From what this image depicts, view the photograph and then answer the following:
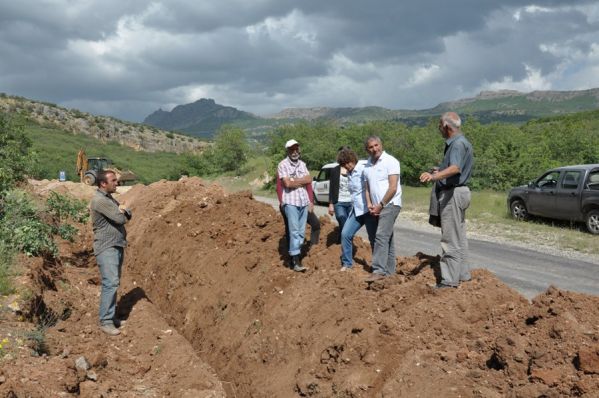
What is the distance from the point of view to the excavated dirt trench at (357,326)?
4.06 metres

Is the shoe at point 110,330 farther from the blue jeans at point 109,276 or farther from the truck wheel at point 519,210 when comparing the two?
the truck wheel at point 519,210

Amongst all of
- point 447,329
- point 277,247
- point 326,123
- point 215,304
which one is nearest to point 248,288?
point 215,304

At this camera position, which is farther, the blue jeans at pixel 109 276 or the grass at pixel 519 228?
the grass at pixel 519 228

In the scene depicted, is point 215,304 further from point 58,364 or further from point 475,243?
point 475,243

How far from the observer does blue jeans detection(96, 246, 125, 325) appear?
6.61 metres

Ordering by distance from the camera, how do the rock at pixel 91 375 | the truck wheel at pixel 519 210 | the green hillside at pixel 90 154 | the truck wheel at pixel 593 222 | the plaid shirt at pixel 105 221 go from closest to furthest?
the rock at pixel 91 375 < the plaid shirt at pixel 105 221 < the truck wheel at pixel 593 222 < the truck wheel at pixel 519 210 < the green hillside at pixel 90 154

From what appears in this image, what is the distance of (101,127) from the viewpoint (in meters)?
96.2

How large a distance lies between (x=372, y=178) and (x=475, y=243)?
24.4 ft

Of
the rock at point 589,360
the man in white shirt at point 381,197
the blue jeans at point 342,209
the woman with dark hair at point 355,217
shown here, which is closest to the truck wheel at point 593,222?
the blue jeans at point 342,209

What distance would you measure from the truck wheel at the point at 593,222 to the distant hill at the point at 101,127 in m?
76.7

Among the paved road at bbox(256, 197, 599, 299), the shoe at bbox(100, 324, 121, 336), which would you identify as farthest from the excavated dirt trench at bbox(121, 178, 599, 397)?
the paved road at bbox(256, 197, 599, 299)

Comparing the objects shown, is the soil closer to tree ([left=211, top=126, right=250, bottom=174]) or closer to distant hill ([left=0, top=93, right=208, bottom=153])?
tree ([left=211, top=126, right=250, bottom=174])

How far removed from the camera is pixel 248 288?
306 inches

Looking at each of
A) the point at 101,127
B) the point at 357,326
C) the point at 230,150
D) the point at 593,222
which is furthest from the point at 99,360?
the point at 101,127
